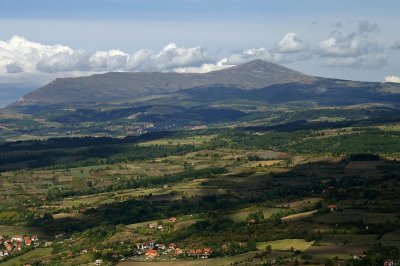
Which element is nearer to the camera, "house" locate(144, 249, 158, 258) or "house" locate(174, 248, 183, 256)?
"house" locate(144, 249, 158, 258)

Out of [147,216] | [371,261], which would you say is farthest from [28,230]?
[371,261]

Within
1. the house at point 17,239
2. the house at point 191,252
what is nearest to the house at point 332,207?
the house at point 191,252

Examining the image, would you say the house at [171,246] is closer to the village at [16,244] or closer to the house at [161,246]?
the house at [161,246]

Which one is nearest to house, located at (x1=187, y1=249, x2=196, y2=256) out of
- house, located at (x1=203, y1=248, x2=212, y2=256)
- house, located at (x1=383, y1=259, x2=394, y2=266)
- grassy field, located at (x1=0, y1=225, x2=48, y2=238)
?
house, located at (x1=203, y1=248, x2=212, y2=256)

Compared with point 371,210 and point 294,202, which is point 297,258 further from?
point 294,202

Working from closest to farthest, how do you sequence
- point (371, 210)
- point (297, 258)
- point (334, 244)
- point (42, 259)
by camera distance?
point (297, 258) → point (334, 244) → point (42, 259) → point (371, 210)

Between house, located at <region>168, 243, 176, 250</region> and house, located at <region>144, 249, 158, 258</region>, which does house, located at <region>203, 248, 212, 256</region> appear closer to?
house, located at <region>168, 243, 176, 250</region>

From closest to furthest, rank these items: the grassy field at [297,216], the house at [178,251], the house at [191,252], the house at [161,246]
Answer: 1. the house at [191,252]
2. the house at [178,251]
3. the house at [161,246]
4. the grassy field at [297,216]
